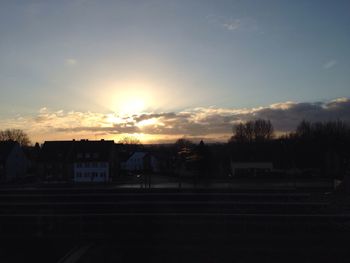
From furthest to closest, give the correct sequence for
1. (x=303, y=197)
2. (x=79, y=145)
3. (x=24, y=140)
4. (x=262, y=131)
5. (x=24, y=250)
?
1. (x=262, y=131)
2. (x=24, y=140)
3. (x=79, y=145)
4. (x=303, y=197)
5. (x=24, y=250)

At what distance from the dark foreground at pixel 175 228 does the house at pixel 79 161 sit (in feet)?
127

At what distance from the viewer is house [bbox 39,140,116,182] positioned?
76.6 m

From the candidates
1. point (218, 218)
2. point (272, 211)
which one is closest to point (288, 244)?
point (218, 218)

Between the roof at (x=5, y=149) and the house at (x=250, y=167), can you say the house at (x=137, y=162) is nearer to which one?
the house at (x=250, y=167)

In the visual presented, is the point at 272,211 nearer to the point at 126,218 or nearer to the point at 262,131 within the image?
the point at 126,218

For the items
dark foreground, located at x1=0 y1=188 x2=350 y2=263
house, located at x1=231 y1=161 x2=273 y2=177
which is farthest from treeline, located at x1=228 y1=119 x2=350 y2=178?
dark foreground, located at x1=0 y1=188 x2=350 y2=263

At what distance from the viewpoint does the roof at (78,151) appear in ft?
255

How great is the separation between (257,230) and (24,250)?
12030mm

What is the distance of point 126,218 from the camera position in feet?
92.0

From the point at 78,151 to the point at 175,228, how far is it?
2186 inches

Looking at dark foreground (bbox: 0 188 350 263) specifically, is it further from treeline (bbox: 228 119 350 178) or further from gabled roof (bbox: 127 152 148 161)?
gabled roof (bbox: 127 152 148 161)

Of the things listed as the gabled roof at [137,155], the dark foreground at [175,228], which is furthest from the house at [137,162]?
the dark foreground at [175,228]

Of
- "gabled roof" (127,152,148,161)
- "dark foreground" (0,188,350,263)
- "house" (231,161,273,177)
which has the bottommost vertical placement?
"dark foreground" (0,188,350,263)

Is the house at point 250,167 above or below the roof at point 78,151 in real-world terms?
below
